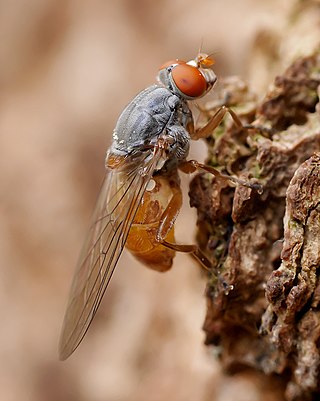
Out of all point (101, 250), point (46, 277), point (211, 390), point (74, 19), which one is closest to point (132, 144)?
point (101, 250)

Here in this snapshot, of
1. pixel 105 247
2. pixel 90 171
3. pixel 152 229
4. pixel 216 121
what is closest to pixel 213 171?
pixel 216 121

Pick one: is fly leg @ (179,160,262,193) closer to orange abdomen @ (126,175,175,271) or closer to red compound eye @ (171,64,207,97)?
orange abdomen @ (126,175,175,271)

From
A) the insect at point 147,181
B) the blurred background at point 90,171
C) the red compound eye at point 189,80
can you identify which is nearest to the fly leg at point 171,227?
the insect at point 147,181

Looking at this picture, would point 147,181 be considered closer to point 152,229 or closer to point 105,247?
point 152,229

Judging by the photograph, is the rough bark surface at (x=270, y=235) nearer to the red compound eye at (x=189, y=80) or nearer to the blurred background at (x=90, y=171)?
the red compound eye at (x=189, y=80)

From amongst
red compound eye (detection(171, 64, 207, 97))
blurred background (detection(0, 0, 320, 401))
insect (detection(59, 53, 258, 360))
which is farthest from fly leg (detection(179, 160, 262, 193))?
blurred background (detection(0, 0, 320, 401))

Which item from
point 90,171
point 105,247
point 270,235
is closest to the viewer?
point 270,235
